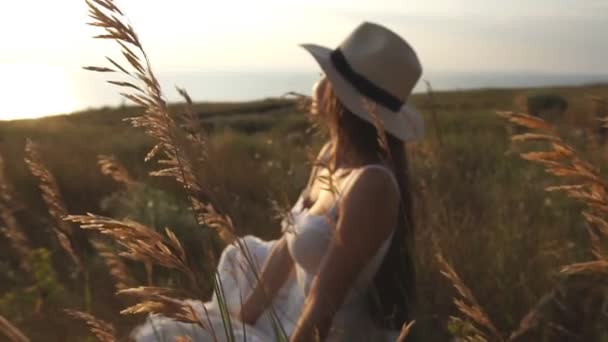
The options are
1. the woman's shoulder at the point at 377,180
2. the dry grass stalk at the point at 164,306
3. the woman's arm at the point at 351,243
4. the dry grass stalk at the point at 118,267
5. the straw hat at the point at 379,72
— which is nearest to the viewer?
the dry grass stalk at the point at 164,306

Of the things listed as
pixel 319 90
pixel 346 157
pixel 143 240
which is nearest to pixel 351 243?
pixel 346 157

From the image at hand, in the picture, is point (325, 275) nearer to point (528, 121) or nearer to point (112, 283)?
point (528, 121)

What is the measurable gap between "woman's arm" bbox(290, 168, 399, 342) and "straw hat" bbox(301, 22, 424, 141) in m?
0.31

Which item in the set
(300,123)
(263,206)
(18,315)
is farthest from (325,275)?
(300,123)

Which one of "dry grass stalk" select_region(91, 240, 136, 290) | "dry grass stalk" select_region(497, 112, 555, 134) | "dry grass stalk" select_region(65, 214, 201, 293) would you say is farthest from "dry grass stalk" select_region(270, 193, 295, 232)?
"dry grass stalk" select_region(497, 112, 555, 134)

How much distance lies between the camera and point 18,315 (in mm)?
3232

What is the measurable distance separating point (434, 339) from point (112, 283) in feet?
7.16

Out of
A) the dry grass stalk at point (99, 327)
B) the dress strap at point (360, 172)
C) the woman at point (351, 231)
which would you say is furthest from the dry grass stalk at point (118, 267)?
the dress strap at point (360, 172)

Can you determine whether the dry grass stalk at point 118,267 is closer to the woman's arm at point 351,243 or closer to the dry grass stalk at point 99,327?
the dry grass stalk at point 99,327

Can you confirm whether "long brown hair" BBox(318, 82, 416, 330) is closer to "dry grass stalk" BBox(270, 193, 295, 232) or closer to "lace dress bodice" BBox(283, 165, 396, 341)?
"lace dress bodice" BBox(283, 165, 396, 341)

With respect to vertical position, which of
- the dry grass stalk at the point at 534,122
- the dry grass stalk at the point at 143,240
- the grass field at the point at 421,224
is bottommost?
the grass field at the point at 421,224

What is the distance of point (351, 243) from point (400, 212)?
33cm

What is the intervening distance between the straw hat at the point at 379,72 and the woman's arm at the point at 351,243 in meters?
0.31

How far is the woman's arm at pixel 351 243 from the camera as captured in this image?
243 cm
